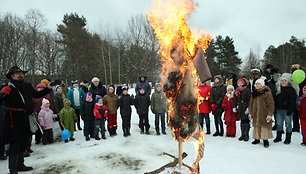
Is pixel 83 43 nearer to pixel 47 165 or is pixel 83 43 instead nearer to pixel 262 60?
pixel 47 165

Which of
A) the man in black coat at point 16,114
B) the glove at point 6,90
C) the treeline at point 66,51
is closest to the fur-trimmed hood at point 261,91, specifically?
the man in black coat at point 16,114

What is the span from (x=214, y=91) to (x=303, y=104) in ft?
9.44

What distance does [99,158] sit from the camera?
727cm

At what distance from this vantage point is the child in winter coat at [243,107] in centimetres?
888

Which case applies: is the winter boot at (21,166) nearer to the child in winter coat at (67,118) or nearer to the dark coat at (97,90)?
the child in winter coat at (67,118)

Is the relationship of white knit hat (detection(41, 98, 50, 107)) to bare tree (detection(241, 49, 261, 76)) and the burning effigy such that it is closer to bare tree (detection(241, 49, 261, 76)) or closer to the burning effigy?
the burning effigy

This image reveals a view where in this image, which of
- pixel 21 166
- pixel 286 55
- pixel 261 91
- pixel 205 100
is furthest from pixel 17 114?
pixel 286 55

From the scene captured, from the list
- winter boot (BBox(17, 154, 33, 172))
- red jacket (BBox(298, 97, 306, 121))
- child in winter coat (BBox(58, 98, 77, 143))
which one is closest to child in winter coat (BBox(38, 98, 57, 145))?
child in winter coat (BBox(58, 98, 77, 143))

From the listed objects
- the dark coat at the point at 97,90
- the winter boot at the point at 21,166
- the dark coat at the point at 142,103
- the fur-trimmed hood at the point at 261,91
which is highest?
the dark coat at the point at 97,90

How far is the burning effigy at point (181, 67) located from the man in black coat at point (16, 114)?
3.28 metres

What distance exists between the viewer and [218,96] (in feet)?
32.6

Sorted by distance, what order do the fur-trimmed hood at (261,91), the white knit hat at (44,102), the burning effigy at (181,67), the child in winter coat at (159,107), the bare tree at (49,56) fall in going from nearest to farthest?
the burning effigy at (181,67), the fur-trimmed hood at (261,91), the white knit hat at (44,102), the child in winter coat at (159,107), the bare tree at (49,56)

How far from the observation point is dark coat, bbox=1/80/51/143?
584 cm

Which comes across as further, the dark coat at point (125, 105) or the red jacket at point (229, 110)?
the dark coat at point (125, 105)
